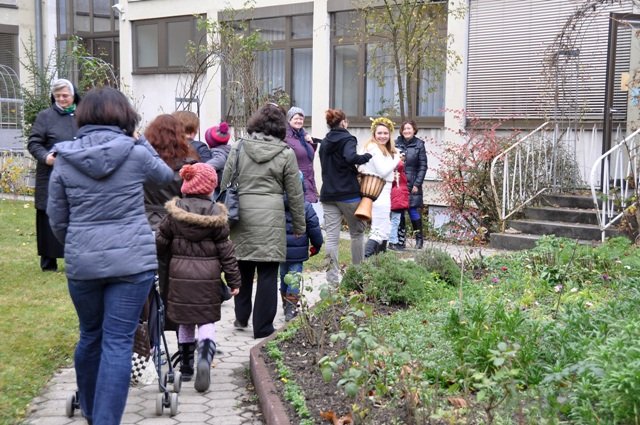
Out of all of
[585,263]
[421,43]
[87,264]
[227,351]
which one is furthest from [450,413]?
[421,43]

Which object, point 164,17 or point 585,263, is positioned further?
point 164,17

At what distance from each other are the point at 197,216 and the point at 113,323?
112cm

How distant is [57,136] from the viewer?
8320 millimetres

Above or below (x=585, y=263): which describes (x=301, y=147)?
above

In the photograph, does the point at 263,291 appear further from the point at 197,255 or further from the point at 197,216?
the point at 197,216

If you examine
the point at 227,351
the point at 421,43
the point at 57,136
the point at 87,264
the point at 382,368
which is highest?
the point at 421,43

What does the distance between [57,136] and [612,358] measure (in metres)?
6.06

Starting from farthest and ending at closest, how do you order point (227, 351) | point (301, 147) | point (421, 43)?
1. point (421, 43)
2. point (301, 147)
3. point (227, 351)

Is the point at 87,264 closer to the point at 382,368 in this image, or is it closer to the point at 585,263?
the point at 382,368

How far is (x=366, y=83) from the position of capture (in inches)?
687

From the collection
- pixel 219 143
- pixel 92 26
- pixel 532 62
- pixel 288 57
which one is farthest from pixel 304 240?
pixel 92 26

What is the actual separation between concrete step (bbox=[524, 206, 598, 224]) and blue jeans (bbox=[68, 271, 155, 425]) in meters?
8.53

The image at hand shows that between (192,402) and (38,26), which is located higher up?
(38,26)

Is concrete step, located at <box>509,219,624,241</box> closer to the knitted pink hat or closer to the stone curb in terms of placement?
the knitted pink hat
